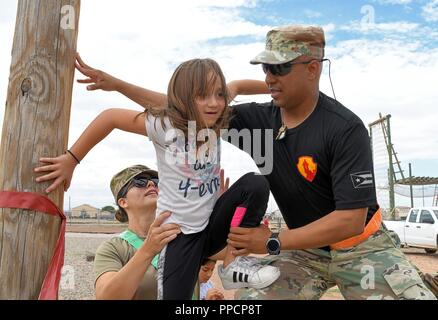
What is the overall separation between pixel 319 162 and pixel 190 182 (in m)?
0.88

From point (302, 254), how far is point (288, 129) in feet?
2.94

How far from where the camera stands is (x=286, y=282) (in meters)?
3.46

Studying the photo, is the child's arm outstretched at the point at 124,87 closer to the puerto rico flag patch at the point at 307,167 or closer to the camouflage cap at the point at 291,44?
the camouflage cap at the point at 291,44

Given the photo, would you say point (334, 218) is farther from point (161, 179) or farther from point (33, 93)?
point (33, 93)

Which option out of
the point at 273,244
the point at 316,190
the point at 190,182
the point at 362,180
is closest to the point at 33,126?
the point at 190,182

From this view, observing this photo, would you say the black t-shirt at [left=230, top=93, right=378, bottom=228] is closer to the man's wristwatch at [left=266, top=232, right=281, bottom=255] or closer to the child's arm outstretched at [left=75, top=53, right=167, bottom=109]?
the man's wristwatch at [left=266, top=232, right=281, bottom=255]

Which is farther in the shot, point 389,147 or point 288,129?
point 389,147

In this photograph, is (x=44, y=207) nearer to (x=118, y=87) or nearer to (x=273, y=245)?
(x=118, y=87)

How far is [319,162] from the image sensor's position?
3.26m

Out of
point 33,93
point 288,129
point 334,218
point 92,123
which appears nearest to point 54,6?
point 33,93

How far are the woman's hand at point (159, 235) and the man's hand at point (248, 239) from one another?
32 centimetres

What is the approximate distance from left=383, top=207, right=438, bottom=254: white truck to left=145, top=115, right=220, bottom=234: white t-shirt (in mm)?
15774

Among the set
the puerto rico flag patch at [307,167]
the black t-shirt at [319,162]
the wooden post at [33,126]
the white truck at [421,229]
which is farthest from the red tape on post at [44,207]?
the white truck at [421,229]
